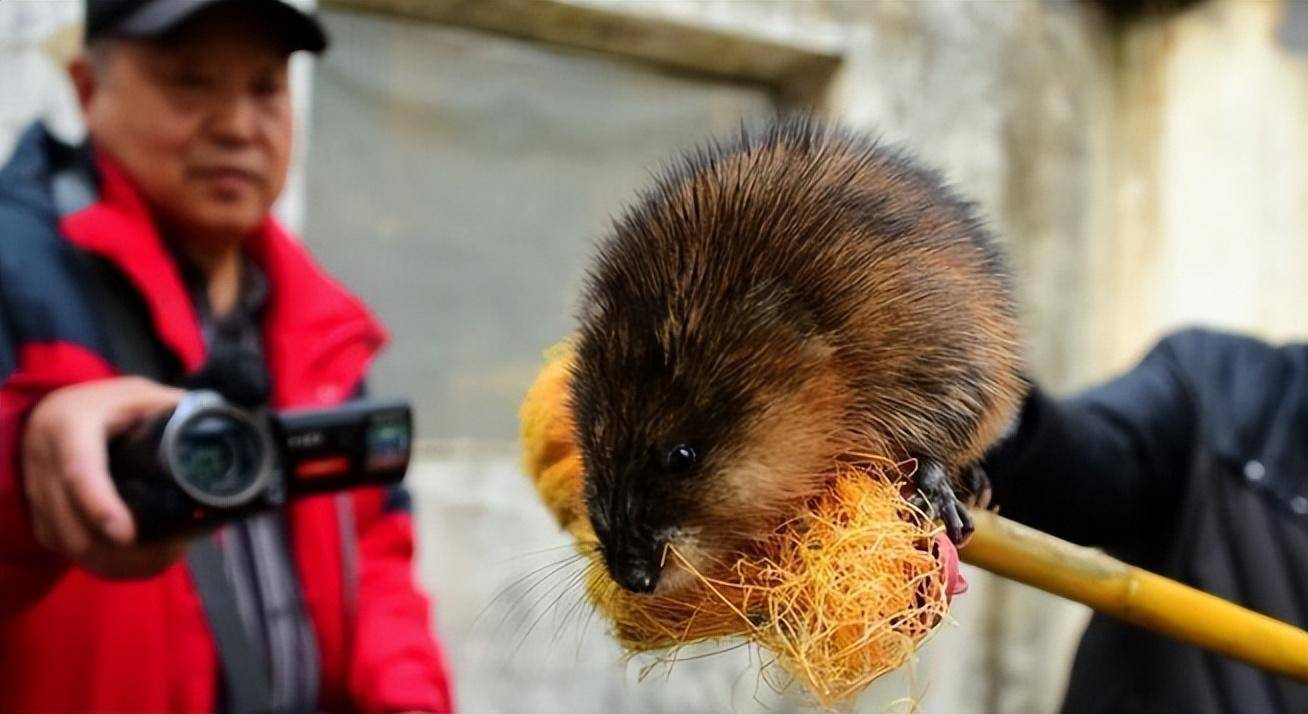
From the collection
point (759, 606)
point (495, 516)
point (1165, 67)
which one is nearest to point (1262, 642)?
point (759, 606)

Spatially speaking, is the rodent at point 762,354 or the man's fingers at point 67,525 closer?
the rodent at point 762,354

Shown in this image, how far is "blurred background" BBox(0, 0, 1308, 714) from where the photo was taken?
2.59 meters

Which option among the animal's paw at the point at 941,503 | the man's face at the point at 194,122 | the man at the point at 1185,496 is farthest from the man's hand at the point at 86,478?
the man at the point at 1185,496

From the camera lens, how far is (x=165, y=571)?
1185 millimetres

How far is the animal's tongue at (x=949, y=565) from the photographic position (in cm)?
68

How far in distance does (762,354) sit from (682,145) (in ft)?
5.51

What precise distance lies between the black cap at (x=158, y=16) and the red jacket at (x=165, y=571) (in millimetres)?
159

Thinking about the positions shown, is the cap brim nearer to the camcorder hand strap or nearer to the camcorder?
the camcorder

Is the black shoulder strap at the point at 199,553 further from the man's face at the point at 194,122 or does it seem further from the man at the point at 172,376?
the man's face at the point at 194,122

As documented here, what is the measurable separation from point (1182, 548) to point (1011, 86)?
2094mm

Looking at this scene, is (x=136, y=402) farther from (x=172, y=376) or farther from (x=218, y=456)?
(x=172, y=376)

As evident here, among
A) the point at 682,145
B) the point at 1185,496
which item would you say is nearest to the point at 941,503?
the point at 1185,496

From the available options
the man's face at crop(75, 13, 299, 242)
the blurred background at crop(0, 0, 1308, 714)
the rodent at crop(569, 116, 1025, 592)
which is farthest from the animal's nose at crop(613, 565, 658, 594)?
the blurred background at crop(0, 0, 1308, 714)

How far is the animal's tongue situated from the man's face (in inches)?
40.9
